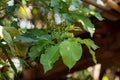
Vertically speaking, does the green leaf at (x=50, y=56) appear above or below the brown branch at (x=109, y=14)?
above

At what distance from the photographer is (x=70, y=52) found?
0.84m

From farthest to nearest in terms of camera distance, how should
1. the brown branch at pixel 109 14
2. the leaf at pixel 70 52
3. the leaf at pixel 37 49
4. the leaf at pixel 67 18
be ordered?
the brown branch at pixel 109 14, the leaf at pixel 67 18, the leaf at pixel 37 49, the leaf at pixel 70 52

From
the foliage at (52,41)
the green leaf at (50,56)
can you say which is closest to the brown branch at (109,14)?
the foliage at (52,41)

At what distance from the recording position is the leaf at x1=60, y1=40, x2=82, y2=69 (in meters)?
0.84

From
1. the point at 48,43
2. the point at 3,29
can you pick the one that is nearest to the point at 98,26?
the point at 48,43

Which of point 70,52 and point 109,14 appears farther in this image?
point 109,14

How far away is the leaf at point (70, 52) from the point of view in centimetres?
84

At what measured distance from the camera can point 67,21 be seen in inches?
42.5

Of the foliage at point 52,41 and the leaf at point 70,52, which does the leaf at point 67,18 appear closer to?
the foliage at point 52,41

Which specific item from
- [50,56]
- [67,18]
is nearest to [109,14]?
[67,18]

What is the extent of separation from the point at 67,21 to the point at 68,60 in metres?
0.26

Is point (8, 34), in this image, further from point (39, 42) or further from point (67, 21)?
point (67, 21)

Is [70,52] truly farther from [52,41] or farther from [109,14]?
[109,14]

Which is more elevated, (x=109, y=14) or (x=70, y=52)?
(x=70, y=52)
